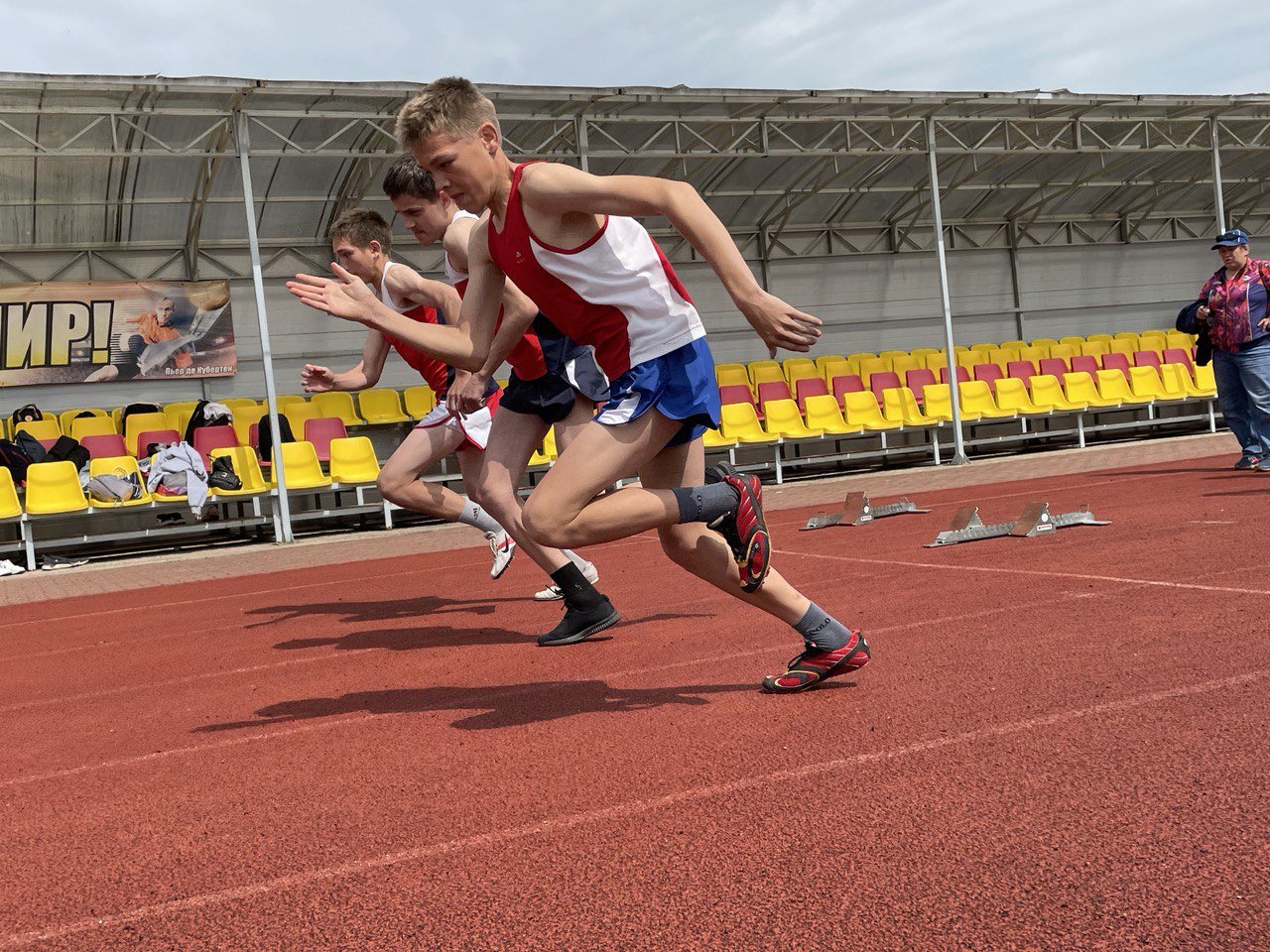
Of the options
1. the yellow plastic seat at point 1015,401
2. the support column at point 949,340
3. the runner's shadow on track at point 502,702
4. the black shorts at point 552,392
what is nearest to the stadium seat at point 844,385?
the support column at point 949,340

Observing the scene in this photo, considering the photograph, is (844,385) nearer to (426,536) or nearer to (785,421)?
(785,421)

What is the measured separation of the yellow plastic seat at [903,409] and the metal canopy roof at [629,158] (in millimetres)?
3890

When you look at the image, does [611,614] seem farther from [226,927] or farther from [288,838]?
[226,927]

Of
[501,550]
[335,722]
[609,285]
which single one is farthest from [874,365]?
[609,285]

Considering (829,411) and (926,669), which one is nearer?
(926,669)

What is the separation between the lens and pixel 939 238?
19.1 meters

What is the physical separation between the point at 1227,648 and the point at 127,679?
4825mm

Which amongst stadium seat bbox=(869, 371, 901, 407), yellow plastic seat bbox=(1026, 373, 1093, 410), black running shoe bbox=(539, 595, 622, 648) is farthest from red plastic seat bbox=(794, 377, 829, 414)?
black running shoe bbox=(539, 595, 622, 648)

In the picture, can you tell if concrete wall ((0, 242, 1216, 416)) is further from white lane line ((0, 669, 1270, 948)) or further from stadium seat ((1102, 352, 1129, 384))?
white lane line ((0, 669, 1270, 948))

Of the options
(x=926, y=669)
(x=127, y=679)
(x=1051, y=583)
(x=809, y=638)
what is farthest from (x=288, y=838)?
Result: (x=1051, y=583)

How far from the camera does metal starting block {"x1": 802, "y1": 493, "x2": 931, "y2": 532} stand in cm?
1059

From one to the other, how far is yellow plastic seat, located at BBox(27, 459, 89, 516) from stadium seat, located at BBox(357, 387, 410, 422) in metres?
5.16

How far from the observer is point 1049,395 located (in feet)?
65.3

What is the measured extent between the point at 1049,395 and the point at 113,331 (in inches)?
590
